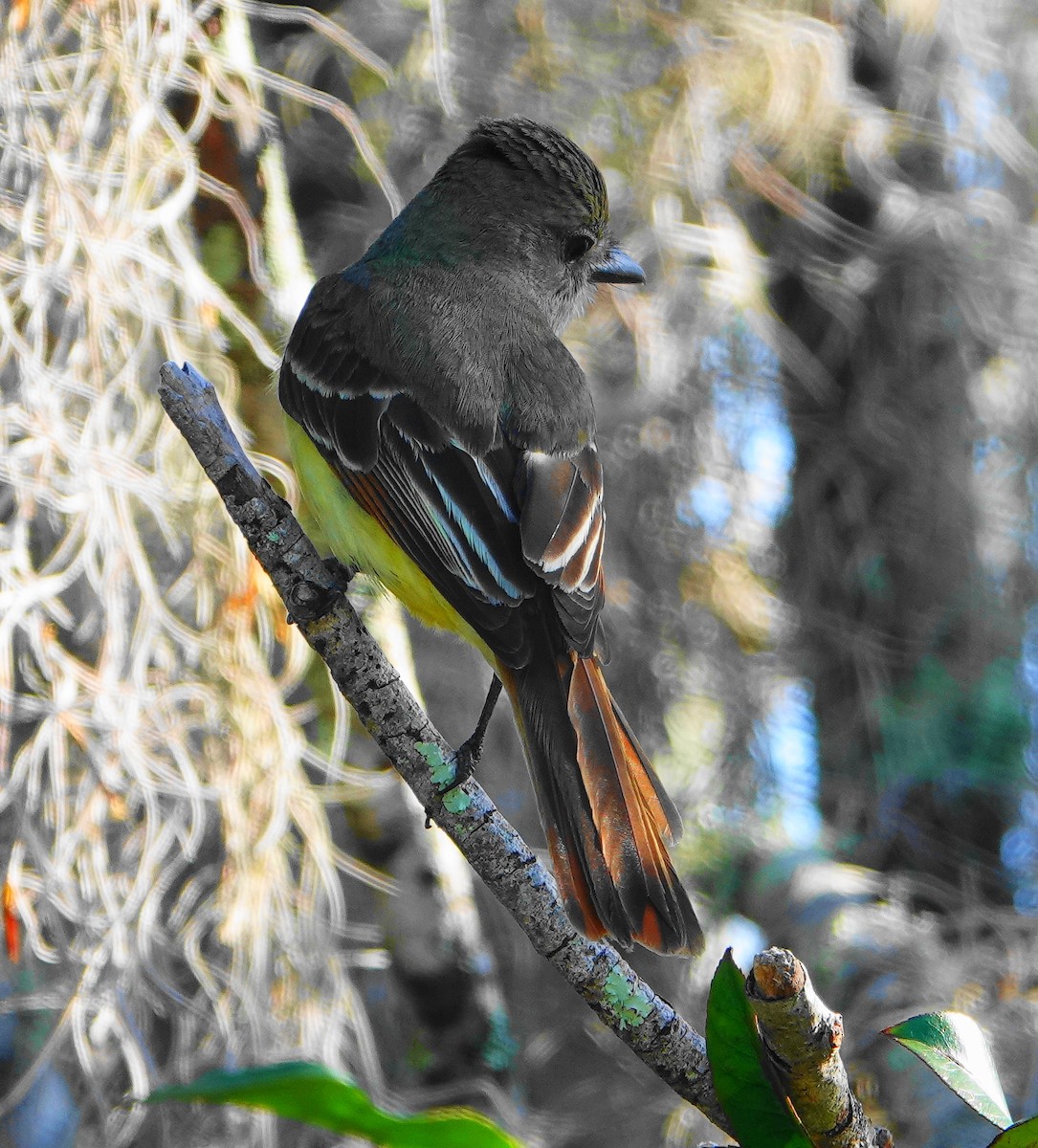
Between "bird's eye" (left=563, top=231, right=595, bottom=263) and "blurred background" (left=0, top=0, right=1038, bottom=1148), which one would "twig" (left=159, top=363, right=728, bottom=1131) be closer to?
"blurred background" (left=0, top=0, right=1038, bottom=1148)

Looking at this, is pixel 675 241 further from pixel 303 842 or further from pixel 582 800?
pixel 582 800

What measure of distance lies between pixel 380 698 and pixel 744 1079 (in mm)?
680

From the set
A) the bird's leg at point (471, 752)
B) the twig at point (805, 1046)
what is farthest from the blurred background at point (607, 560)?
the twig at point (805, 1046)

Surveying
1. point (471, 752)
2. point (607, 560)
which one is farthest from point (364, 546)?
point (607, 560)

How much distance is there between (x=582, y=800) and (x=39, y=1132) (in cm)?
173

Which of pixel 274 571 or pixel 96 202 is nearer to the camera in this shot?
pixel 274 571

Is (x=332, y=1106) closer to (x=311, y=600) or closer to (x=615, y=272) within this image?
(x=311, y=600)

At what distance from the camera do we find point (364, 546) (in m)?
2.41

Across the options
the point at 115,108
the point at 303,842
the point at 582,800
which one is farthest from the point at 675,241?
the point at 582,800

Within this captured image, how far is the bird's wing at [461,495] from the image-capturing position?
2.16 meters

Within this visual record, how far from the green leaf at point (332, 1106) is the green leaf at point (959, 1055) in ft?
1.56

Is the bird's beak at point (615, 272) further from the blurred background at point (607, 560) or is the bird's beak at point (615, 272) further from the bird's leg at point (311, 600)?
the bird's leg at point (311, 600)

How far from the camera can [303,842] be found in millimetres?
3092

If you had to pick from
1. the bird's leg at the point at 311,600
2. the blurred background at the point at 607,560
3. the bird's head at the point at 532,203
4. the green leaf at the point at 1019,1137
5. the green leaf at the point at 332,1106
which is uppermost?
the green leaf at the point at 332,1106
